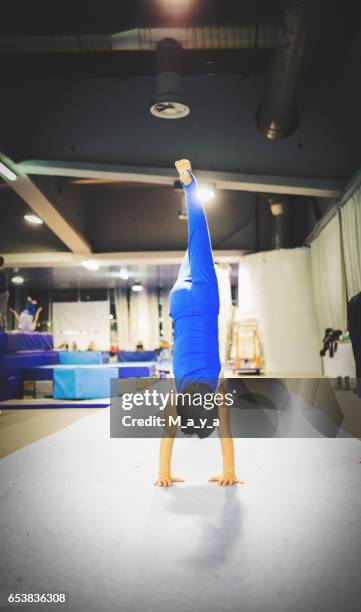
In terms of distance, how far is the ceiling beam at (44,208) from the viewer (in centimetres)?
543

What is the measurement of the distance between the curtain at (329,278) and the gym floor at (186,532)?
310cm

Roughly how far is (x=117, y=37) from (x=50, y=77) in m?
1.30

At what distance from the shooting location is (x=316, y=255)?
6.55 m

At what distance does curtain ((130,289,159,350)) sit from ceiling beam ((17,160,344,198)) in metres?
10.7

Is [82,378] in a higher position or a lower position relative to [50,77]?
lower

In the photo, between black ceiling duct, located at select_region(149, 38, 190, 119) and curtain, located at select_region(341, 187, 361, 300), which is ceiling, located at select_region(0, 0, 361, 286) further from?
black ceiling duct, located at select_region(149, 38, 190, 119)

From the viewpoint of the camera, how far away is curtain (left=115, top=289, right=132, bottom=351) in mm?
15734

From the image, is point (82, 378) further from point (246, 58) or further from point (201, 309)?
point (246, 58)

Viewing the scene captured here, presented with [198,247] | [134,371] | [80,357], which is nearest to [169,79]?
[198,247]

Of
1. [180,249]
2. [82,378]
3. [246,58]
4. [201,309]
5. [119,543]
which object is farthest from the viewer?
[180,249]

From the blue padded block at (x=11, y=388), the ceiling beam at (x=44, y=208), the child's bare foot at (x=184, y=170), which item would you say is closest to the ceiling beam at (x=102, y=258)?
the ceiling beam at (x=44, y=208)

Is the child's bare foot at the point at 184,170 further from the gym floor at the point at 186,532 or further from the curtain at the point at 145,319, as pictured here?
the curtain at the point at 145,319

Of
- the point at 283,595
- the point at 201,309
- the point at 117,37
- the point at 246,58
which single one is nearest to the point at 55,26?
the point at 117,37

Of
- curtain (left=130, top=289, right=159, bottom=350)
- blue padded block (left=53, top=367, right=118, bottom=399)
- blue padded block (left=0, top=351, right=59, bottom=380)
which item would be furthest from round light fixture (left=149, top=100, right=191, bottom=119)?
curtain (left=130, top=289, right=159, bottom=350)
